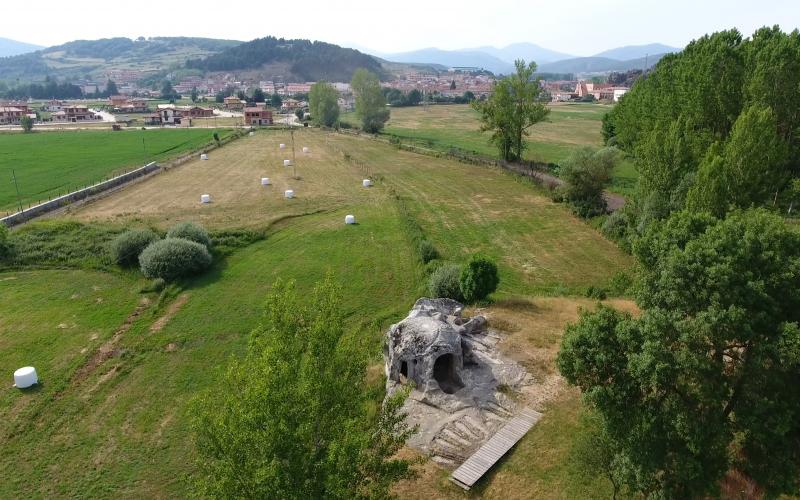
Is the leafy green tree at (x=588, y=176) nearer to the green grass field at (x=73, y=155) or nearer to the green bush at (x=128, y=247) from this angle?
the green bush at (x=128, y=247)

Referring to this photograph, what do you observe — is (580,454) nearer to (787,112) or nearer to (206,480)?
(206,480)

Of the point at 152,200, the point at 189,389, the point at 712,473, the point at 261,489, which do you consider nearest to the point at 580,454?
the point at 712,473

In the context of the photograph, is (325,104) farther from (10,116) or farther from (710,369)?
(710,369)

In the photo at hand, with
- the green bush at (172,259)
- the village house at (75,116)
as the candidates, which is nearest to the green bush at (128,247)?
the green bush at (172,259)

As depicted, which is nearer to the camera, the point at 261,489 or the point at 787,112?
the point at 261,489

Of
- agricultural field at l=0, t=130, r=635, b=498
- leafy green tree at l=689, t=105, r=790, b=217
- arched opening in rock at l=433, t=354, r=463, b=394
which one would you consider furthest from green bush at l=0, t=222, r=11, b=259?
leafy green tree at l=689, t=105, r=790, b=217

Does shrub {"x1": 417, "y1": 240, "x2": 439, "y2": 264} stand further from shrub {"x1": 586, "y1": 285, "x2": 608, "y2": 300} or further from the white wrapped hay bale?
the white wrapped hay bale
